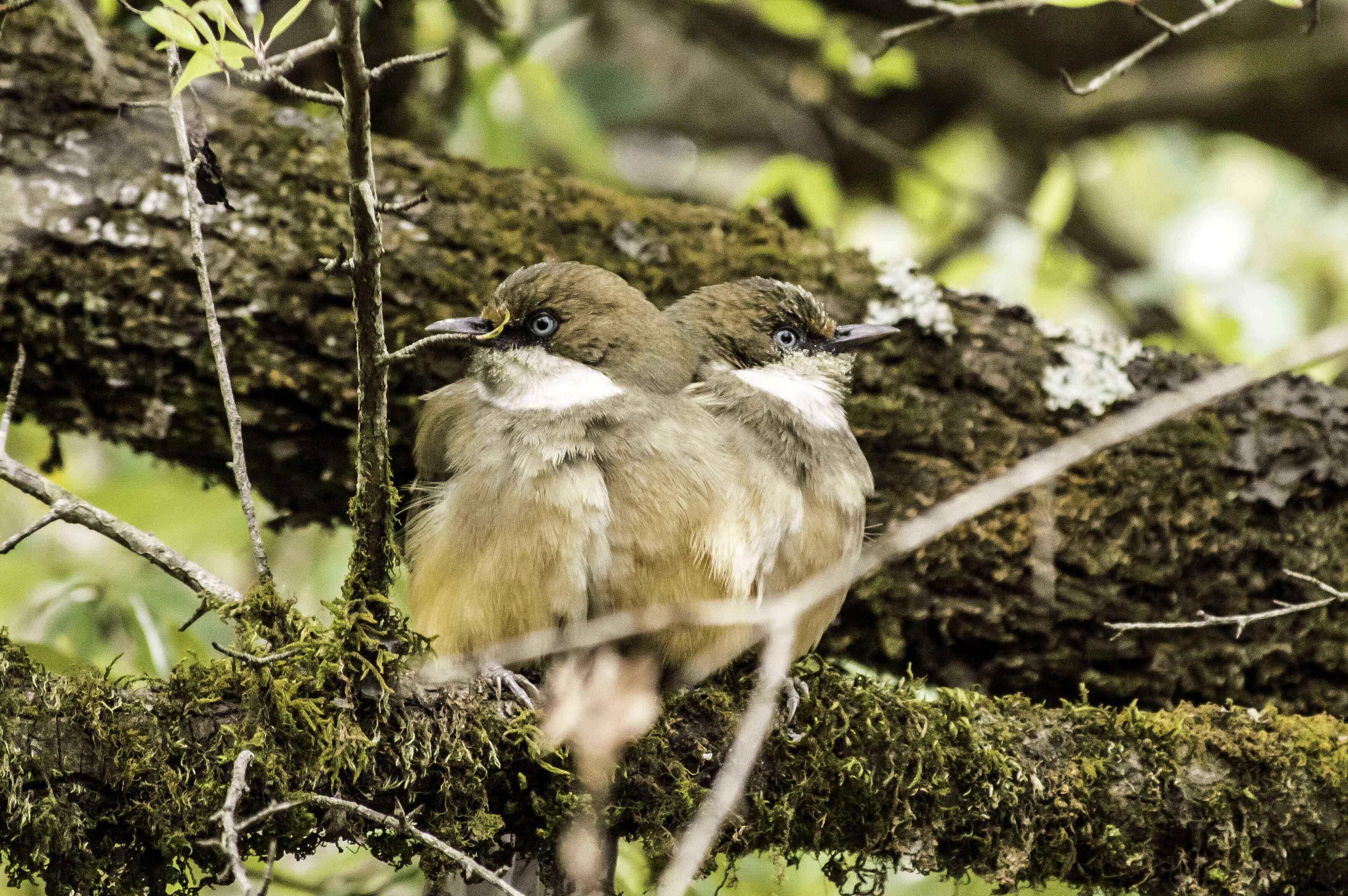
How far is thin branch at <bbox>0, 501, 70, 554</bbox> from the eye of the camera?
91.3 inches

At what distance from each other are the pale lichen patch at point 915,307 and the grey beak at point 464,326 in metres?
1.46

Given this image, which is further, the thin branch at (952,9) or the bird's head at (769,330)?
the bird's head at (769,330)

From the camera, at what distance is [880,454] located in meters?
4.28

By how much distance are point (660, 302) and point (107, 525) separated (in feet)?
7.29

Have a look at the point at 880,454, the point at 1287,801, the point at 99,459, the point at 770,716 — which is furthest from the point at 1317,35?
the point at 99,459

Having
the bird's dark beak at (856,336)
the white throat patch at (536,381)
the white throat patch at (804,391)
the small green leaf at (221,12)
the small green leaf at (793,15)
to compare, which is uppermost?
the small green leaf at (221,12)

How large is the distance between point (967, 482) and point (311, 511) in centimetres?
225

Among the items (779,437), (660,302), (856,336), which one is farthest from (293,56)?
(660,302)

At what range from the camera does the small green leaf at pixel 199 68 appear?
2.18 m

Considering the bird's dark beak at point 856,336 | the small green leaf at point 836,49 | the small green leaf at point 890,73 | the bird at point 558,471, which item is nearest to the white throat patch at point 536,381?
the bird at point 558,471

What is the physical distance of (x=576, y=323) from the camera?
11.8 ft

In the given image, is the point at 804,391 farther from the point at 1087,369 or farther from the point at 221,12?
the point at 221,12

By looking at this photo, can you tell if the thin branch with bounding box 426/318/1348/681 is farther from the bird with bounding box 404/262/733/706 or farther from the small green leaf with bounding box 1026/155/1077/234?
the small green leaf with bounding box 1026/155/1077/234

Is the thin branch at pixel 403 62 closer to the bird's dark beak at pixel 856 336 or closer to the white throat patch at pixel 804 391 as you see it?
the white throat patch at pixel 804 391
